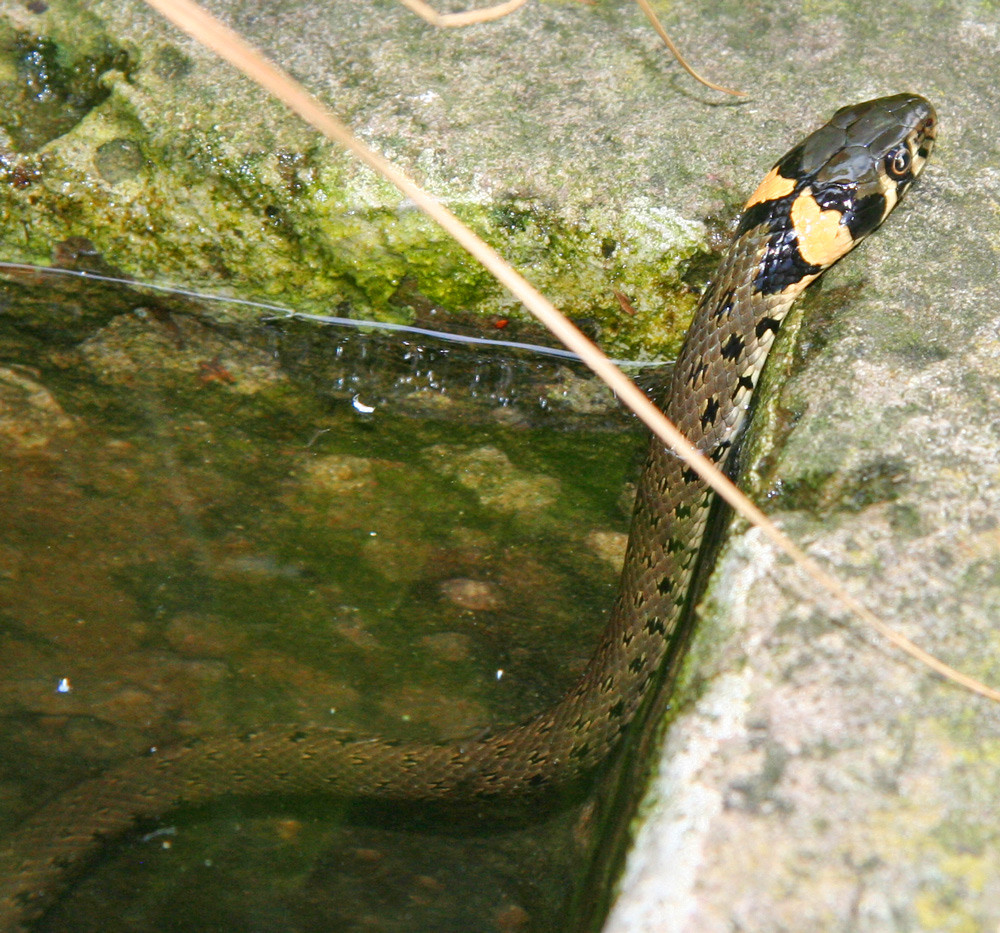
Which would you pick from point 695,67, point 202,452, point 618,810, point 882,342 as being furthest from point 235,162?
point 618,810

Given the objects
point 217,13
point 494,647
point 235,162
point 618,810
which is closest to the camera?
point 618,810

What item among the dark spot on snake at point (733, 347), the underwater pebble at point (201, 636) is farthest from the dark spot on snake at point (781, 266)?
the underwater pebble at point (201, 636)

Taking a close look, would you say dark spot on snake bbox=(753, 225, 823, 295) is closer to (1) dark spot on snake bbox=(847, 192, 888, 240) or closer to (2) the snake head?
(2) the snake head

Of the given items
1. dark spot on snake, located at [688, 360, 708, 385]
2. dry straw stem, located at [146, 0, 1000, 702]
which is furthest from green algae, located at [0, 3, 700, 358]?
dry straw stem, located at [146, 0, 1000, 702]

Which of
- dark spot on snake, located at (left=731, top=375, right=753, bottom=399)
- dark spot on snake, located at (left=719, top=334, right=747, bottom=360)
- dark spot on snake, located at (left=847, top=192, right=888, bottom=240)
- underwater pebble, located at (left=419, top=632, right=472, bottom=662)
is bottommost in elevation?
underwater pebble, located at (left=419, top=632, right=472, bottom=662)

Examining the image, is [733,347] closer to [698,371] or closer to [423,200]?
[698,371]

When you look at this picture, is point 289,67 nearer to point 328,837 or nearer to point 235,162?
point 235,162

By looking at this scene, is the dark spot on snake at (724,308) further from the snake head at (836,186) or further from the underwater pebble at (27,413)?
the underwater pebble at (27,413)
